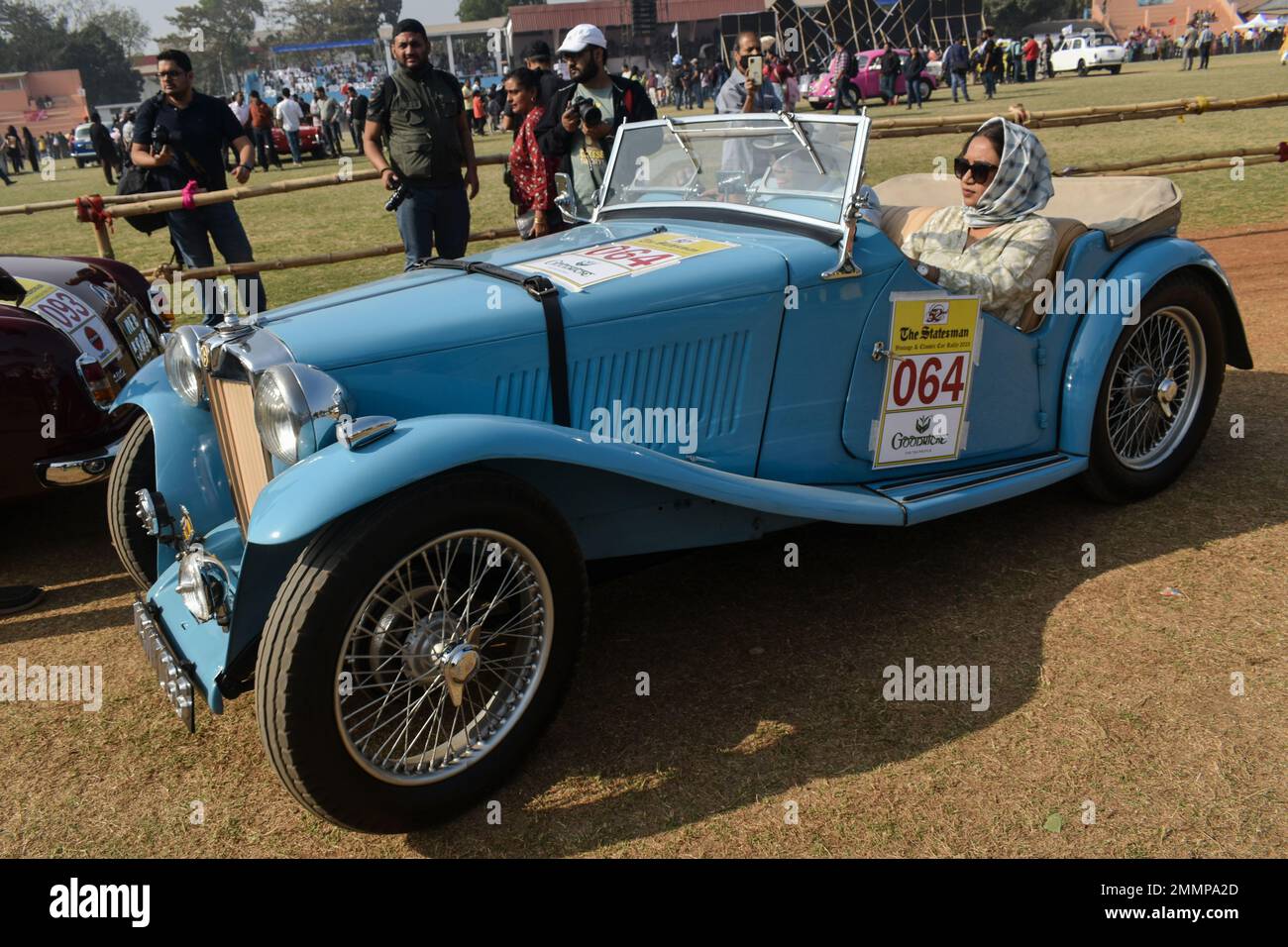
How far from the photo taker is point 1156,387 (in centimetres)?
431

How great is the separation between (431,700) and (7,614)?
240 centimetres

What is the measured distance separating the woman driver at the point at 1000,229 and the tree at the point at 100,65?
97576 millimetres

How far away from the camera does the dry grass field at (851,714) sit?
8.54 ft

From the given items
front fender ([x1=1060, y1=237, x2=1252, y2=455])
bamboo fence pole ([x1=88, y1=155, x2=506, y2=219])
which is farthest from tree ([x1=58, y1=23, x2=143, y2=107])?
front fender ([x1=1060, y1=237, x2=1252, y2=455])

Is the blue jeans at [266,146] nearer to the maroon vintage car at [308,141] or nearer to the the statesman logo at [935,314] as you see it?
the maroon vintage car at [308,141]

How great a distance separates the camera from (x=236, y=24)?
133625mm

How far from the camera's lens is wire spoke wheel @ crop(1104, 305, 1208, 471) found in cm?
423

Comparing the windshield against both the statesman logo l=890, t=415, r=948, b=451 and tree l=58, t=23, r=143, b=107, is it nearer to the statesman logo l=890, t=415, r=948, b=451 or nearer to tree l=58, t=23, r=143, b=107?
the statesman logo l=890, t=415, r=948, b=451

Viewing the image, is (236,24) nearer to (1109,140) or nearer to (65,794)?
(1109,140)

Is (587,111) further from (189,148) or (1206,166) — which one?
(1206,166)

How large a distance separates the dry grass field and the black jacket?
3.10 metres

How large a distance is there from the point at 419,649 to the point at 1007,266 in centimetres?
271

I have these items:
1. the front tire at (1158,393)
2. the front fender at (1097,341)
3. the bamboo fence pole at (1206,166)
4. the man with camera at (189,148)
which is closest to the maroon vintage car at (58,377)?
the man with camera at (189,148)
